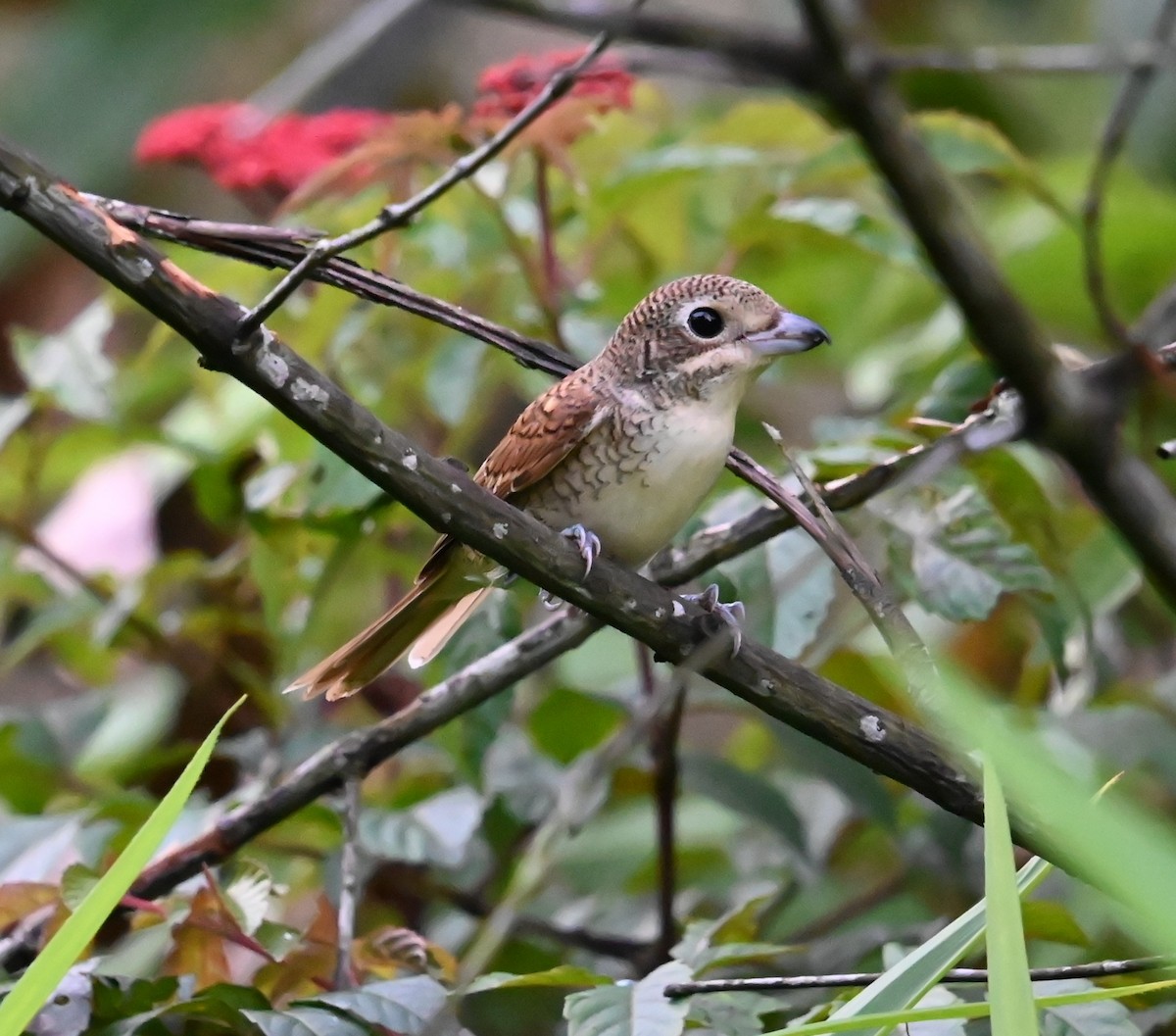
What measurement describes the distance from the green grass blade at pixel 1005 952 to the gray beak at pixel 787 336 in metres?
0.73

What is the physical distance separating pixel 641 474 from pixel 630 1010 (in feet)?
1.98

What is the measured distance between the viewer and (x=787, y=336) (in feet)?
5.08

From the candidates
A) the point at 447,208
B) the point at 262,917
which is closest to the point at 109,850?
the point at 262,917

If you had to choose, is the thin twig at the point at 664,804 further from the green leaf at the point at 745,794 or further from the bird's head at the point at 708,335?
the bird's head at the point at 708,335

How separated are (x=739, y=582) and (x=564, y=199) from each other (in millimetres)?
798

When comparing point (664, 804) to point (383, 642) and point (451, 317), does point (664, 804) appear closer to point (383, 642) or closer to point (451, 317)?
point (383, 642)

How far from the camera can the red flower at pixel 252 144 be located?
192cm

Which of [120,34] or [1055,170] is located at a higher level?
[120,34]

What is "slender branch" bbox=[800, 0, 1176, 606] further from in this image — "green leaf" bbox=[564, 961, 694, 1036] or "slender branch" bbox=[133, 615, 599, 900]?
"slender branch" bbox=[133, 615, 599, 900]

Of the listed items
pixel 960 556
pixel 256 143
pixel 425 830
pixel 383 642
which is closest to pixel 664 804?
pixel 425 830

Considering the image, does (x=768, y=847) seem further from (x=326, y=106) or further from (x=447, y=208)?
(x=326, y=106)

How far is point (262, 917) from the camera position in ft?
4.25

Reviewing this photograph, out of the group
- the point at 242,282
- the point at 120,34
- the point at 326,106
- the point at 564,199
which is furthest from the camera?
the point at 326,106

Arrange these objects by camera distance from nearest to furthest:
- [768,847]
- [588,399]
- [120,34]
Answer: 1. [588,399]
2. [768,847]
3. [120,34]
